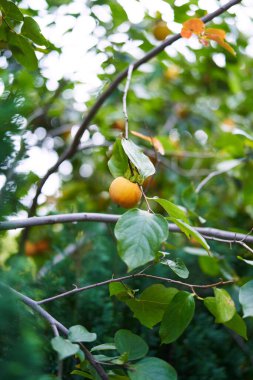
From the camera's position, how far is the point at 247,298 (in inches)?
19.9

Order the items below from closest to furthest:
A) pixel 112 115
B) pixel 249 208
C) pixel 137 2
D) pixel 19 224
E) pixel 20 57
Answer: pixel 19 224 < pixel 20 57 < pixel 137 2 < pixel 112 115 < pixel 249 208

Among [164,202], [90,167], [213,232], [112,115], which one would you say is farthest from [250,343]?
[90,167]

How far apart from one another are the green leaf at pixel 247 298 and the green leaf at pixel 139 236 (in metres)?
0.12

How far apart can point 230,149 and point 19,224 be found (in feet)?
2.66

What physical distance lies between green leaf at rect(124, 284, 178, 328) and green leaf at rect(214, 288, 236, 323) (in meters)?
0.06

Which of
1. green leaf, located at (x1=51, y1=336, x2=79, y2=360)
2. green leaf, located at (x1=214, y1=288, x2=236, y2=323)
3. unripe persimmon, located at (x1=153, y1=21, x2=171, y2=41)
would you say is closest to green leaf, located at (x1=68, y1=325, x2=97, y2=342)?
green leaf, located at (x1=51, y1=336, x2=79, y2=360)

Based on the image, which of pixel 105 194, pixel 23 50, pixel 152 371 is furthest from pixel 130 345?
pixel 105 194

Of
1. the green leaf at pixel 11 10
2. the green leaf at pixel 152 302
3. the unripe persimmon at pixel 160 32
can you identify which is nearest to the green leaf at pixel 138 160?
the green leaf at pixel 152 302

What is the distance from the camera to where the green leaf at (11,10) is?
0.63 metres

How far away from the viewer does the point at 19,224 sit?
56 centimetres

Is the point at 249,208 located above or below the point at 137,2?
below

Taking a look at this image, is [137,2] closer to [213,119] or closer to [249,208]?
[249,208]

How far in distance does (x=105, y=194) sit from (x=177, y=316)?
1126mm

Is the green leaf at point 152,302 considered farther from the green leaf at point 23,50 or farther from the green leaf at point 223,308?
the green leaf at point 23,50
